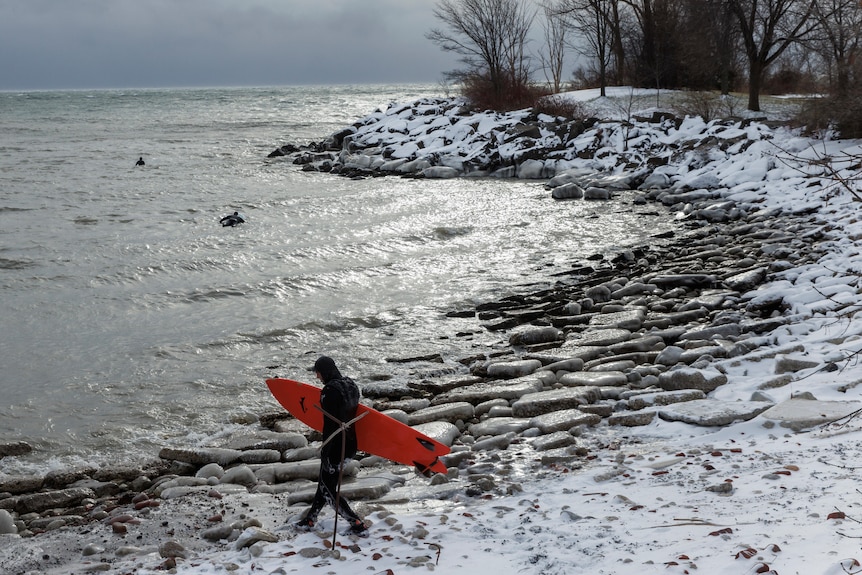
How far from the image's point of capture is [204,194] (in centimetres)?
2139

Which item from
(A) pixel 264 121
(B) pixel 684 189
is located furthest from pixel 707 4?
(A) pixel 264 121

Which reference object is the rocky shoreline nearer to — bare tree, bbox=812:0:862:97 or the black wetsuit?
the black wetsuit

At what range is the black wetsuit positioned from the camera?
502 centimetres

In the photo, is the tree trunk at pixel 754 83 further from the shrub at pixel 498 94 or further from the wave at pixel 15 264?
the wave at pixel 15 264

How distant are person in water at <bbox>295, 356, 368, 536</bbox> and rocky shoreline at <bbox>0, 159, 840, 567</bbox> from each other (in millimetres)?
410

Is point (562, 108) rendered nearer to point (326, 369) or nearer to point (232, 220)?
point (232, 220)

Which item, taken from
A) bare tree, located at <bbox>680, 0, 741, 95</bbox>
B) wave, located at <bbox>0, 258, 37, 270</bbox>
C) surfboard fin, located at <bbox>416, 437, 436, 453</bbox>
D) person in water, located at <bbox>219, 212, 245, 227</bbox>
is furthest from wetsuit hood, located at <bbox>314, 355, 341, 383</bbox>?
bare tree, located at <bbox>680, 0, 741, 95</bbox>

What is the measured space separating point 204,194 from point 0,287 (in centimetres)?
968

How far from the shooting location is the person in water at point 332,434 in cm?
501

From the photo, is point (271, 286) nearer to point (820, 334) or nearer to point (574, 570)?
point (820, 334)

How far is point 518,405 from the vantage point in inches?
274

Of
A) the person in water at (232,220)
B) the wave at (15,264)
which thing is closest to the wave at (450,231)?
the person in water at (232,220)

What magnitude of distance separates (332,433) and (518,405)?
94.1 inches

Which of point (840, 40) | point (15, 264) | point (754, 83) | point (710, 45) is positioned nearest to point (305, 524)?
point (15, 264)
